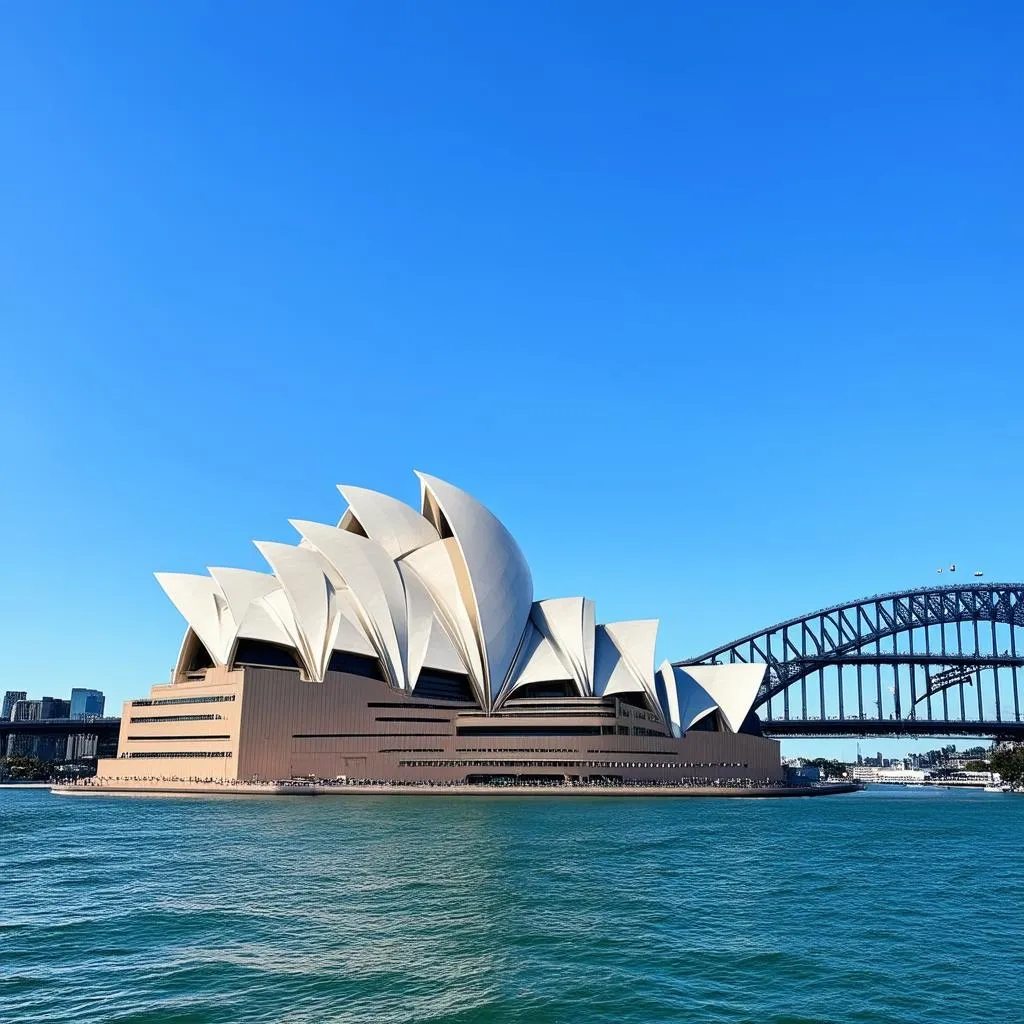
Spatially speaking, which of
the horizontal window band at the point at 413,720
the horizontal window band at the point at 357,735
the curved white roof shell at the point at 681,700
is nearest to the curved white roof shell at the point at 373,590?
the horizontal window band at the point at 413,720

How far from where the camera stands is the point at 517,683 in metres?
85.3

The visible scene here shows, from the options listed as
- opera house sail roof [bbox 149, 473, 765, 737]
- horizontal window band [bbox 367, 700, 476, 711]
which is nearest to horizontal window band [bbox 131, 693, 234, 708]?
opera house sail roof [bbox 149, 473, 765, 737]

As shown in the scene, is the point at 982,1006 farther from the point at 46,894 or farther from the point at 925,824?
the point at 925,824

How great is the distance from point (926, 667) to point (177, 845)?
4353 inches

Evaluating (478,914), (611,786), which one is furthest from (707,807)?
(478,914)

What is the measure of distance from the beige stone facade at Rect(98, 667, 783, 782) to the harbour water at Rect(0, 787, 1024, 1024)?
102ft

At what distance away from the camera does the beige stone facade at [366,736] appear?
77562 millimetres

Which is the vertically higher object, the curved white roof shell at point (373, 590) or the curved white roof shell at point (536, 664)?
the curved white roof shell at point (373, 590)

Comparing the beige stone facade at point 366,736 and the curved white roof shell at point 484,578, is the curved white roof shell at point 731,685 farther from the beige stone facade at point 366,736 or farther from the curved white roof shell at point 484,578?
the curved white roof shell at point 484,578

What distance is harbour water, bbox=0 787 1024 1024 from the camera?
694 inches

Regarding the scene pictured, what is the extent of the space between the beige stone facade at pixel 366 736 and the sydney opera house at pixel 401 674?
119 mm

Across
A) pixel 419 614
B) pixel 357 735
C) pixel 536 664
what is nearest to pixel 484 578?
pixel 419 614

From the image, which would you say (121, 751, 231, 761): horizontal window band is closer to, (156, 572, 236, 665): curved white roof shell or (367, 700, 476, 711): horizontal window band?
(156, 572, 236, 665): curved white roof shell

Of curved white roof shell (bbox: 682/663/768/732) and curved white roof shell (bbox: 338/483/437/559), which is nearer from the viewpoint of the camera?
curved white roof shell (bbox: 338/483/437/559)
